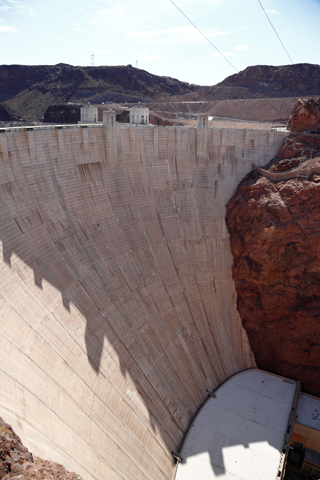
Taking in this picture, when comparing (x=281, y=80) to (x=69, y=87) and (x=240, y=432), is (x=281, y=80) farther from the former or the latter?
(x=240, y=432)

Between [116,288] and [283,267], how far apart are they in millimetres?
14241

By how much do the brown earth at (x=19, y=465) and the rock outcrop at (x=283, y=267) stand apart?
23.0 metres

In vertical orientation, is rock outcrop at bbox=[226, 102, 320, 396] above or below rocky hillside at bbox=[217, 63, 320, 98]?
below

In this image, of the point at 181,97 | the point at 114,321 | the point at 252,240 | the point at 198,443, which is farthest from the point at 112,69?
the point at 198,443

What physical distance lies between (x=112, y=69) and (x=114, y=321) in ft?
275

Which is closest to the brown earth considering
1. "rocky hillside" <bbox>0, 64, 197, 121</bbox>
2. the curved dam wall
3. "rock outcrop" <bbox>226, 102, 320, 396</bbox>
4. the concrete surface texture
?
the curved dam wall

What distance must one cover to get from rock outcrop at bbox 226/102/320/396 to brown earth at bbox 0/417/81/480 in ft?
75.5

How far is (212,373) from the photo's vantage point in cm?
2841

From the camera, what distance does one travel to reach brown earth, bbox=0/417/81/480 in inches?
389

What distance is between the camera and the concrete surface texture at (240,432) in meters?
22.2

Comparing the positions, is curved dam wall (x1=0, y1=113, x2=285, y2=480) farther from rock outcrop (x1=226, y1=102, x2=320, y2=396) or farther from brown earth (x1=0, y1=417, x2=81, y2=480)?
brown earth (x1=0, y1=417, x2=81, y2=480)

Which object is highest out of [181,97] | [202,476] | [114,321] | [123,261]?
[181,97]

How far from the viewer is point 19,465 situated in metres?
10.3

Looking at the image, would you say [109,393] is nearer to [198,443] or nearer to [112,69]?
[198,443]
